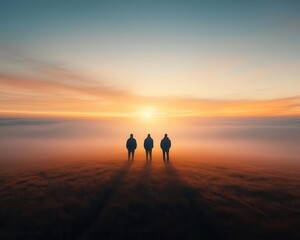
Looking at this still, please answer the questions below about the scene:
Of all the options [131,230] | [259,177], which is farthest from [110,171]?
[259,177]

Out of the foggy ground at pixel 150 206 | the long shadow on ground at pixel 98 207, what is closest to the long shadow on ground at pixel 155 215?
the foggy ground at pixel 150 206

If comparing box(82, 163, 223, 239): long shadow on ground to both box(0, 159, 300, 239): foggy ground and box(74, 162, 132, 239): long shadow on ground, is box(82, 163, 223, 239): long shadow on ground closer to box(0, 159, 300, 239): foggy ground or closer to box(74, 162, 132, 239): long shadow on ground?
box(0, 159, 300, 239): foggy ground

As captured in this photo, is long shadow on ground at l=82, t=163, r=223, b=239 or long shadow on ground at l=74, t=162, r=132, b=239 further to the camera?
long shadow on ground at l=74, t=162, r=132, b=239

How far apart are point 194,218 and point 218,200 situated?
2.45m

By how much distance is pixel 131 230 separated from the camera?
10.3m

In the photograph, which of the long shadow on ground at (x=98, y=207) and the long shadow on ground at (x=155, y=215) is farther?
the long shadow on ground at (x=98, y=207)

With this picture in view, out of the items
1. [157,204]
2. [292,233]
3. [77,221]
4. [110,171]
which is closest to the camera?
[292,233]

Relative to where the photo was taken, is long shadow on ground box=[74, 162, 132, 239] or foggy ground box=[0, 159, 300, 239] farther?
long shadow on ground box=[74, 162, 132, 239]

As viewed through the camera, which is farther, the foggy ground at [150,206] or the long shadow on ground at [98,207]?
the long shadow on ground at [98,207]

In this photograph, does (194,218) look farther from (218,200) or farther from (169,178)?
(169,178)

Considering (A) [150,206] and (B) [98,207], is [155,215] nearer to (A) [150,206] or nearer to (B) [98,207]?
(A) [150,206]

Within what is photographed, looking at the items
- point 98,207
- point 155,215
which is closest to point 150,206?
point 155,215

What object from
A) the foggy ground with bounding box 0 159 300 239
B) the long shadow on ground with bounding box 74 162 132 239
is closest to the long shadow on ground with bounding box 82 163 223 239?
the foggy ground with bounding box 0 159 300 239

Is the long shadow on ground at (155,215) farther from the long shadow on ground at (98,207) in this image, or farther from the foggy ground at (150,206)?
the long shadow on ground at (98,207)
